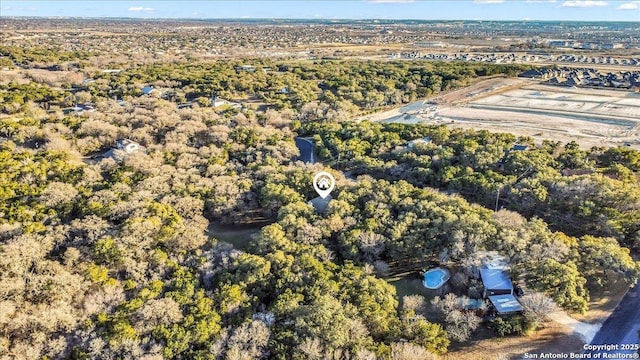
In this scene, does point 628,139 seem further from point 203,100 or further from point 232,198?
point 203,100

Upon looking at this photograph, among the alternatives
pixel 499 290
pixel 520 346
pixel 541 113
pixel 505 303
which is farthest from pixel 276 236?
pixel 541 113

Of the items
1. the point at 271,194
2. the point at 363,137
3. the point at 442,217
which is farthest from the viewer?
the point at 363,137

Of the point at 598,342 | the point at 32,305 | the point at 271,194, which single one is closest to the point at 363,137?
the point at 271,194

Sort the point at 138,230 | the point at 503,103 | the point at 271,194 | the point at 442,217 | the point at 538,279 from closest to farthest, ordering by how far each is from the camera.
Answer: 1. the point at 538,279
2. the point at 138,230
3. the point at 442,217
4. the point at 271,194
5. the point at 503,103

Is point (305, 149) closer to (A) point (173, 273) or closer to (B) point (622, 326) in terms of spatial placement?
(A) point (173, 273)

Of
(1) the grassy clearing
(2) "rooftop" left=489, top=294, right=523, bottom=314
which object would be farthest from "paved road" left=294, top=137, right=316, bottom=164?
(2) "rooftop" left=489, top=294, right=523, bottom=314

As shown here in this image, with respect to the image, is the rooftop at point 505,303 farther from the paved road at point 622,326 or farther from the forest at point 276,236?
the paved road at point 622,326
